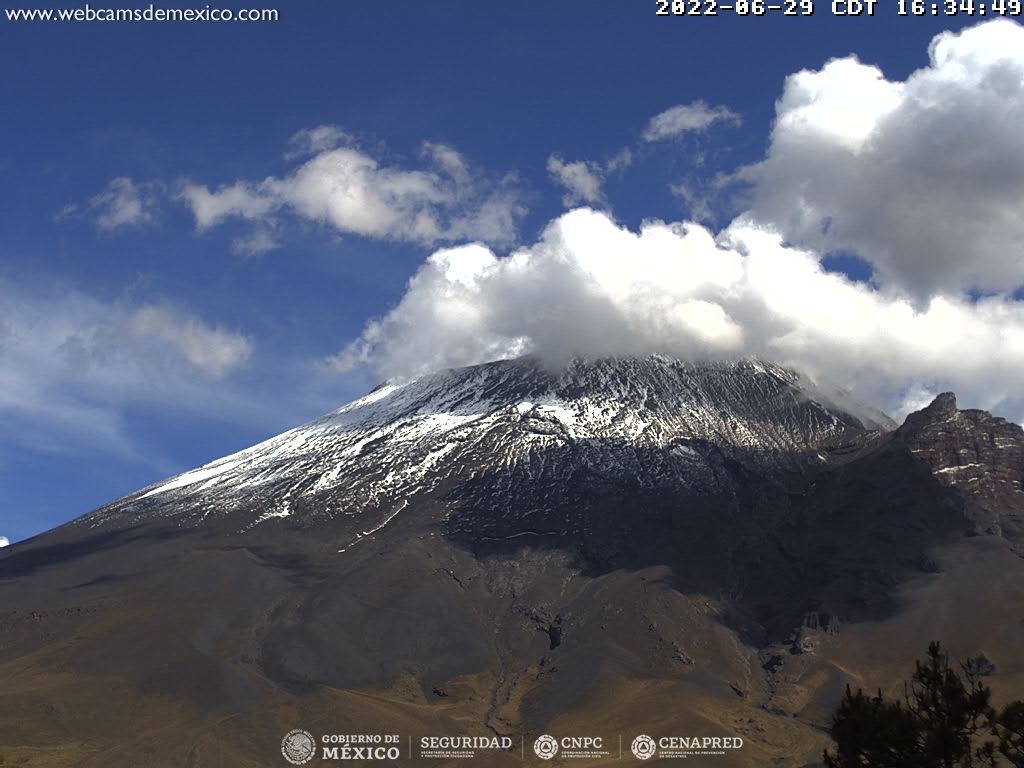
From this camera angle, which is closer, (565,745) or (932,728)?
(932,728)

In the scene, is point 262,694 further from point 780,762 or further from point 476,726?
point 780,762

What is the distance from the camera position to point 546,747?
180625 mm

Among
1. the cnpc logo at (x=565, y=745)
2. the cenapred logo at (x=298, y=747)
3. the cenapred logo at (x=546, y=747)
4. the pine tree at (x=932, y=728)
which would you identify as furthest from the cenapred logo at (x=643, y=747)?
the pine tree at (x=932, y=728)

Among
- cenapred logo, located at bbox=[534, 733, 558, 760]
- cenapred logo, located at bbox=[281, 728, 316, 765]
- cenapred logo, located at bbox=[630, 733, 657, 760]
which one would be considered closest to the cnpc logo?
cenapred logo, located at bbox=[534, 733, 558, 760]

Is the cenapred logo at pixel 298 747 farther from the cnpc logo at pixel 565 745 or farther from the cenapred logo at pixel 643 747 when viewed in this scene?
the cenapred logo at pixel 643 747

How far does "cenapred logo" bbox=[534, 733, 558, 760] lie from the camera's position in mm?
179250

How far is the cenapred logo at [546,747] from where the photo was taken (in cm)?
17925

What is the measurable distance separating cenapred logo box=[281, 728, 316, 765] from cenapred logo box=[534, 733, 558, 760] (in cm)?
3412

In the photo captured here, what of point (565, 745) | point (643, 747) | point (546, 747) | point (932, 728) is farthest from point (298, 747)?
point (932, 728)

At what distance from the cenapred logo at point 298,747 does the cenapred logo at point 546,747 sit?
3412 cm

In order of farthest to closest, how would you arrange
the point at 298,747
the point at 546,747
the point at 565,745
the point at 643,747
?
the point at 565,745 < the point at 546,747 < the point at 643,747 < the point at 298,747

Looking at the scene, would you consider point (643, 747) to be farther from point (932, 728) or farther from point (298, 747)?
point (932, 728)

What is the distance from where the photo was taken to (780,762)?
577ft

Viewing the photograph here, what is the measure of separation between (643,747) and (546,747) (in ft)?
49.5
